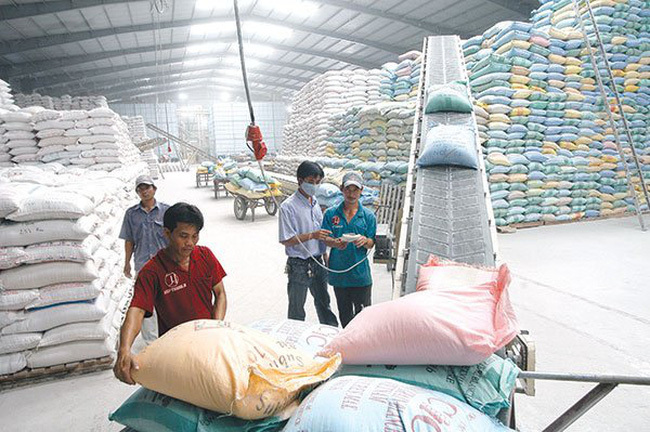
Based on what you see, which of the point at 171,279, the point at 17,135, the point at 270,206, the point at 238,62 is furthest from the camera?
the point at 238,62

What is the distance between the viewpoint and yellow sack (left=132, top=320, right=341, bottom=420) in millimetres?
1037

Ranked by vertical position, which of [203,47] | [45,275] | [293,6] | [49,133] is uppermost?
[203,47]

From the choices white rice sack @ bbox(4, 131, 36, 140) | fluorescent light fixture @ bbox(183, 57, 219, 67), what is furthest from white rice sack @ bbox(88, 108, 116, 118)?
fluorescent light fixture @ bbox(183, 57, 219, 67)

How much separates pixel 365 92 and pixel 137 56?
455 inches

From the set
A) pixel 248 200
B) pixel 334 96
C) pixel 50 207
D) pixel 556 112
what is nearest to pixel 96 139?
pixel 248 200

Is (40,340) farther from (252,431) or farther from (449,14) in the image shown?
(449,14)

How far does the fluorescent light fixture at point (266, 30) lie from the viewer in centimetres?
1470

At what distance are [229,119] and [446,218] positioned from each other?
25243 mm

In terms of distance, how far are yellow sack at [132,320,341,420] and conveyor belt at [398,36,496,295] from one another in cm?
113

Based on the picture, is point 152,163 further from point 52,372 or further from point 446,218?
point 446,218

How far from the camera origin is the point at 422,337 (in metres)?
1.25

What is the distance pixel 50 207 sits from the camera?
273 centimetres

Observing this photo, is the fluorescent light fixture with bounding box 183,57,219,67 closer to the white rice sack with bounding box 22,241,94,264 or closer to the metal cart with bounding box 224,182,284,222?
the metal cart with bounding box 224,182,284,222

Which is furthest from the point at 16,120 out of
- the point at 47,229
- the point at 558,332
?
the point at 558,332
